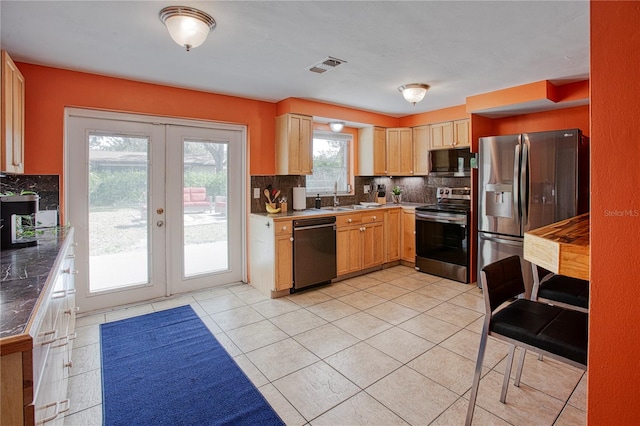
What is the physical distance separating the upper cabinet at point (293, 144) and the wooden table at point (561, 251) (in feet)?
10.6

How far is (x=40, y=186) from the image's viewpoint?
3115 mm

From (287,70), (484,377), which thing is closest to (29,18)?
(287,70)

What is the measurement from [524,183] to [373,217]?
6.41 ft

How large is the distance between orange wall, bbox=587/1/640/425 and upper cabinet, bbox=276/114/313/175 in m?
3.53

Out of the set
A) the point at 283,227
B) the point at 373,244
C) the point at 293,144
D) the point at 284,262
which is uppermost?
the point at 293,144

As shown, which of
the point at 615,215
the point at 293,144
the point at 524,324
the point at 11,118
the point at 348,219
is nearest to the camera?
the point at 615,215

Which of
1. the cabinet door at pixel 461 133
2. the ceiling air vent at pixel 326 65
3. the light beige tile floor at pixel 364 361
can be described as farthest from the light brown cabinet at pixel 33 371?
the cabinet door at pixel 461 133

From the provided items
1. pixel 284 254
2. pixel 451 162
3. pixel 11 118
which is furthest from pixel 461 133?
pixel 11 118

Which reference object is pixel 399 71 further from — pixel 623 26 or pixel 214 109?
pixel 623 26

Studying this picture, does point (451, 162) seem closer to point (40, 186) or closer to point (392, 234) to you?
point (392, 234)

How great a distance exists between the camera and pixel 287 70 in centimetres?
328

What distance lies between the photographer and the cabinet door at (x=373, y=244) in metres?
4.84

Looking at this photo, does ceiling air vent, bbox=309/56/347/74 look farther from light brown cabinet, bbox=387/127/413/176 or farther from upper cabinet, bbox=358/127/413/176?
light brown cabinet, bbox=387/127/413/176

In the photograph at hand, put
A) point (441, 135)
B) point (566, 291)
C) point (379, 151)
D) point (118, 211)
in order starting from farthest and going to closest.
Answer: point (379, 151) → point (441, 135) → point (118, 211) → point (566, 291)
